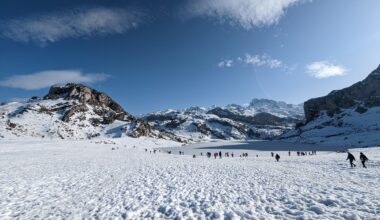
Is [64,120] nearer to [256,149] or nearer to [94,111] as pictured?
[94,111]

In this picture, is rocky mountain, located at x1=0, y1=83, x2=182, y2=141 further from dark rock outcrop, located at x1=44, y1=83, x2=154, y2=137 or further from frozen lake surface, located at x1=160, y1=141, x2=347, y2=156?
frozen lake surface, located at x1=160, y1=141, x2=347, y2=156

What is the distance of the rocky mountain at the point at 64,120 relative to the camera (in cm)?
13125

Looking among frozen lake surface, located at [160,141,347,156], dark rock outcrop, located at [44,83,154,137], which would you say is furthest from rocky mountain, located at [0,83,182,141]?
frozen lake surface, located at [160,141,347,156]

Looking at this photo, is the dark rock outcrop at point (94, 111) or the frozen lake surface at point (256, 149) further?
the dark rock outcrop at point (94, 111)

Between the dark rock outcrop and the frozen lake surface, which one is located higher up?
the dark rock outcrop

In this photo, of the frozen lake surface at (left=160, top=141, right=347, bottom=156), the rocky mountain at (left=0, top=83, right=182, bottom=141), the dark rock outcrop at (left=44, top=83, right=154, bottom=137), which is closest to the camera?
the frozen lake surface at (left=160, top=141, right=347, bottom=156)

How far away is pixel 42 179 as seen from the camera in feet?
70.0

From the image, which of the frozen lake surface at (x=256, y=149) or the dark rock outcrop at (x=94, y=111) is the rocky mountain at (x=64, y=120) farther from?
the frozen lake surface at (x=256, y=149)

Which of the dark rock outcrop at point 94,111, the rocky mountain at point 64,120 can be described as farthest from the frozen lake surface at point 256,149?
the rocky mountain at point 64,120

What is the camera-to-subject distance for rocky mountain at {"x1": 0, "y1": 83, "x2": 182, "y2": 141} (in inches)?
5167

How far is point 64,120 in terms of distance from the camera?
503 ft

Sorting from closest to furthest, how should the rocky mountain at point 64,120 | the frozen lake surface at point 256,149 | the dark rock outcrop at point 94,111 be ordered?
the frozen lake surface at point 256,149
the rocky mountain at point 64,120
the dark rock outcrop at point 94,111

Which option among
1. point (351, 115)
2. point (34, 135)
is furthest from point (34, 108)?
point (351, 115)

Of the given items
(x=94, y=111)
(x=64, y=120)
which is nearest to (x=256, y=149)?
(x=64, y=120)
